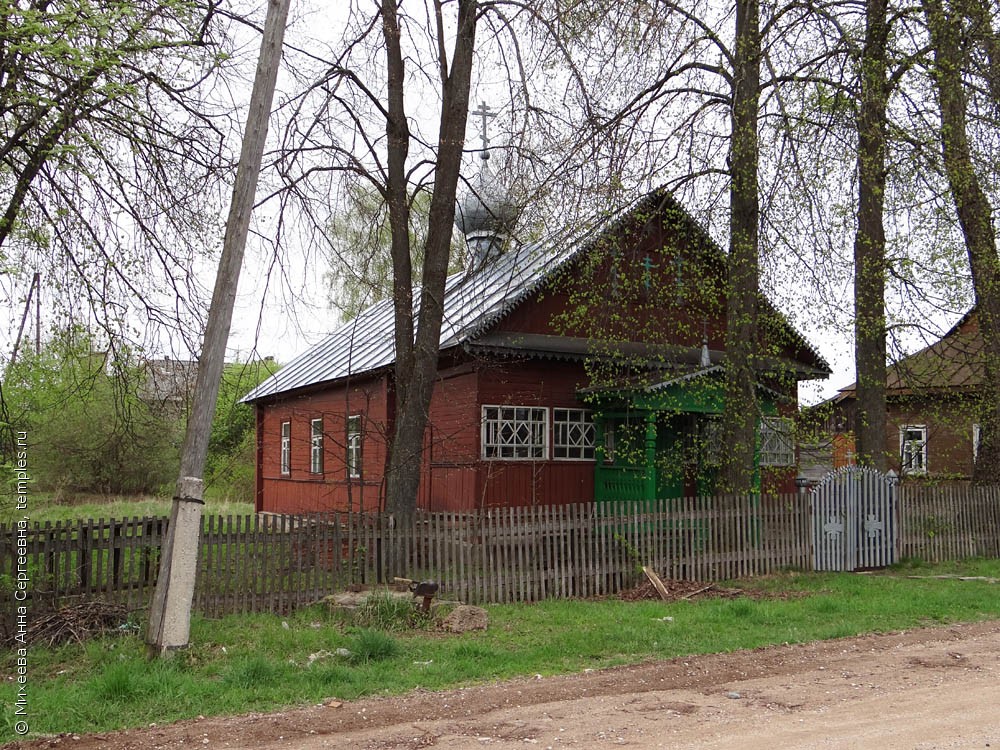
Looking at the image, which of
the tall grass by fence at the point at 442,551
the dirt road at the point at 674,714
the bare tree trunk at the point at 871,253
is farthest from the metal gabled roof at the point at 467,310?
the dirt road at the point at 674,714

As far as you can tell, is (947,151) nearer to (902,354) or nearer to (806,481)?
(902,354)

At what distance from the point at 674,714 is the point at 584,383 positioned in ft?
36.9

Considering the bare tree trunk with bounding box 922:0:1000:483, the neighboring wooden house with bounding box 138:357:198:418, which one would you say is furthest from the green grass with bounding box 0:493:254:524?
the bare tree trunk with bounding box 922:0:1000:483

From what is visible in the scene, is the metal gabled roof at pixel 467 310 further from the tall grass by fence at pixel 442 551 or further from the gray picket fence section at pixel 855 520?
the tall grass by fence at pixel 442 551

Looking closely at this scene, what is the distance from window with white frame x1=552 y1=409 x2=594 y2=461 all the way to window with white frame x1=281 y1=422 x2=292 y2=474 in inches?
413

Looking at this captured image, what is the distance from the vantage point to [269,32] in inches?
313

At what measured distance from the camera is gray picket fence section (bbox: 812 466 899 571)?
1382 cm

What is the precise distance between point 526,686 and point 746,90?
33.6ft

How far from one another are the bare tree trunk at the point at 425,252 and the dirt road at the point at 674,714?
540 centimetres

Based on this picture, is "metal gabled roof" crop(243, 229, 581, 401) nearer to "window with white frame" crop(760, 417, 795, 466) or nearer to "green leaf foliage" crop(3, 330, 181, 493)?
"green leaf foliage" crop(3, 330, 181, 493)

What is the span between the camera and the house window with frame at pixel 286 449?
24.9 m

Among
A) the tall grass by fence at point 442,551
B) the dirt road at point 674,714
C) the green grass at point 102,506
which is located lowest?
the dirt road at point 674,714

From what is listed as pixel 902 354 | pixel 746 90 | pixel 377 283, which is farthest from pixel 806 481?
pixel 377 283

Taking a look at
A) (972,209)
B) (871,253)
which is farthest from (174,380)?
(972,209)
